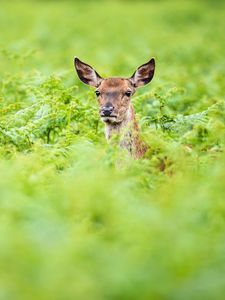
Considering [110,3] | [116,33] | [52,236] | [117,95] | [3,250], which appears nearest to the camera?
[3,250]

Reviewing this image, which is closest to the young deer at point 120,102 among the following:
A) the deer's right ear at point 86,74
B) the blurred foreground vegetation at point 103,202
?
the deer's right ear at point 86,74

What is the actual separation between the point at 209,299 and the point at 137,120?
4.38 m

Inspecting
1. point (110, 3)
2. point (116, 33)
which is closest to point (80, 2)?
point (110, 3)

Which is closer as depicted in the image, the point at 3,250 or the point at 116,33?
the point at 3,250

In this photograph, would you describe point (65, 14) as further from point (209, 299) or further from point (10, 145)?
point (209, 299)

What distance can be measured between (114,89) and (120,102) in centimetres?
20

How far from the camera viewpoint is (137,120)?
28.6 feet

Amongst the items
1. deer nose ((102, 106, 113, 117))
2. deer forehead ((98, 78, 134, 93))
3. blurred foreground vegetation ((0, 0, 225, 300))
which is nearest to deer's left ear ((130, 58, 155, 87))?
deer forehead ((98, 78, 134, 93))

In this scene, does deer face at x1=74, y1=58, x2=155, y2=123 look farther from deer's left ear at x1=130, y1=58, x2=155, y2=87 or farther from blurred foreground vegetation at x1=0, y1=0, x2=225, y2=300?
blurred foreground vegetation at x1=0, y1=0, x2=225, y2=300

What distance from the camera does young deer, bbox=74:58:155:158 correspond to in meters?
8.16

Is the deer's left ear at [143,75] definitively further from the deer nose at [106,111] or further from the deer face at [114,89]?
the deer nose at [106,111]

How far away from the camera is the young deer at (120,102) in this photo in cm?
816

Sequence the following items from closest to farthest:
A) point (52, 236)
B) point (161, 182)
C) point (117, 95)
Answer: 1. point (52, 236)
2. point (161, 182)
3. point (117, 95)

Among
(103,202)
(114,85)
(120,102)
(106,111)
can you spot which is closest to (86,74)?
(114,85)
